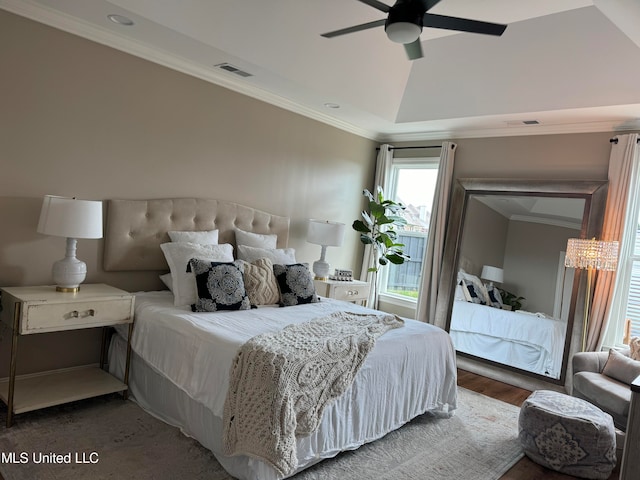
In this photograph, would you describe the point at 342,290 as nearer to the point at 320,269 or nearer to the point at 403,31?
the point at 320,269

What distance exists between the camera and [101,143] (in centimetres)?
344

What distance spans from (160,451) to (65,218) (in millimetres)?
1501

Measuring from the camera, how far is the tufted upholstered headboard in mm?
3521

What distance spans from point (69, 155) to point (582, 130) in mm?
4366

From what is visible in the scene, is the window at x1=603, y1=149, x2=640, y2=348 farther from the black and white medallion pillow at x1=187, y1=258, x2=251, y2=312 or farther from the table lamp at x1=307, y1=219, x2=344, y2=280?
the black and white medallion pillow at x1=187, y1=258, x2=251, y2=312

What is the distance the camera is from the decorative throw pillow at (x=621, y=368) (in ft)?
11.1

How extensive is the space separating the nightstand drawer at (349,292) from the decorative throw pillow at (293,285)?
0.92 m

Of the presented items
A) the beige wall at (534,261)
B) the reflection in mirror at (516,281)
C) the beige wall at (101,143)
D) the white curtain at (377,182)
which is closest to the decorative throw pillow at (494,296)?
the reflection in mirror at (516,281)

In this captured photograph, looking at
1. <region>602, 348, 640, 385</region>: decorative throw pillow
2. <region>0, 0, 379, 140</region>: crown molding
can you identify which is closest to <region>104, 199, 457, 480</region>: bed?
<region>0, 0, 379, 140</region>: crown molding

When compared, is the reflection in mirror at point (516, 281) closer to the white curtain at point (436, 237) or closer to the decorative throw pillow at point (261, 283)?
the white curtain at point (436, 237)

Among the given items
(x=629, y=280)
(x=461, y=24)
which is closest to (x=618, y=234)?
(x=629, y=280)

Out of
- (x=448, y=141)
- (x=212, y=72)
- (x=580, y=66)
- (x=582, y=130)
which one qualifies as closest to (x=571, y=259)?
(x=582, y=130)

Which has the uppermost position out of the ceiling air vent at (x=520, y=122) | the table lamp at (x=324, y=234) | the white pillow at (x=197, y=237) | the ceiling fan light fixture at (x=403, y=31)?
the ceiling air vent at (x=520, y=122)

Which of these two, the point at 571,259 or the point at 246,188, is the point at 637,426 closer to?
the point at 571,259
